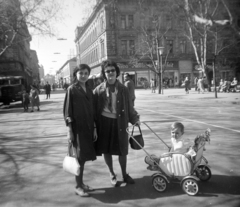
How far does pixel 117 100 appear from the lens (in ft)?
11.7

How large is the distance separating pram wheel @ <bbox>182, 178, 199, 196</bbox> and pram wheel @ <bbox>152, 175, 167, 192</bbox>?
26 cm

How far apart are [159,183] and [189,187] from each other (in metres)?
0.41

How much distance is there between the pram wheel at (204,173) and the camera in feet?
12.0

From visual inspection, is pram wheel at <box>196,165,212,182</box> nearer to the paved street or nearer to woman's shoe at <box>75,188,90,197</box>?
the paved street

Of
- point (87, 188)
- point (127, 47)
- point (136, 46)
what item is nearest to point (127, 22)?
point (127, 47)

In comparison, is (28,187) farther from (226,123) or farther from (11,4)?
(11,4)

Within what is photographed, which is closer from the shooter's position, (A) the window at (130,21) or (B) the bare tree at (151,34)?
(B) the bare tree at (151,34)

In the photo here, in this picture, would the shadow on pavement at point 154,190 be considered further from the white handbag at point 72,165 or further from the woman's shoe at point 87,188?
the white handbag at point 72,165

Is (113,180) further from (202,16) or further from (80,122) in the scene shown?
(202,16)

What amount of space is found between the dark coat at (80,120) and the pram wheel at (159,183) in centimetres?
95

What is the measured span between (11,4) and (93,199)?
21085mm

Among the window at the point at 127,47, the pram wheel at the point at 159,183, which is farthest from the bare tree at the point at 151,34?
the pram wheel at the point at 159,183

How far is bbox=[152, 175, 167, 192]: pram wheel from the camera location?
341 cm

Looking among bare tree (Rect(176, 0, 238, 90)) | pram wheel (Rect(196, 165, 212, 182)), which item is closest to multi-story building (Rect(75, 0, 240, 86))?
bare tree (Rect(176, 0, 238, 90))
